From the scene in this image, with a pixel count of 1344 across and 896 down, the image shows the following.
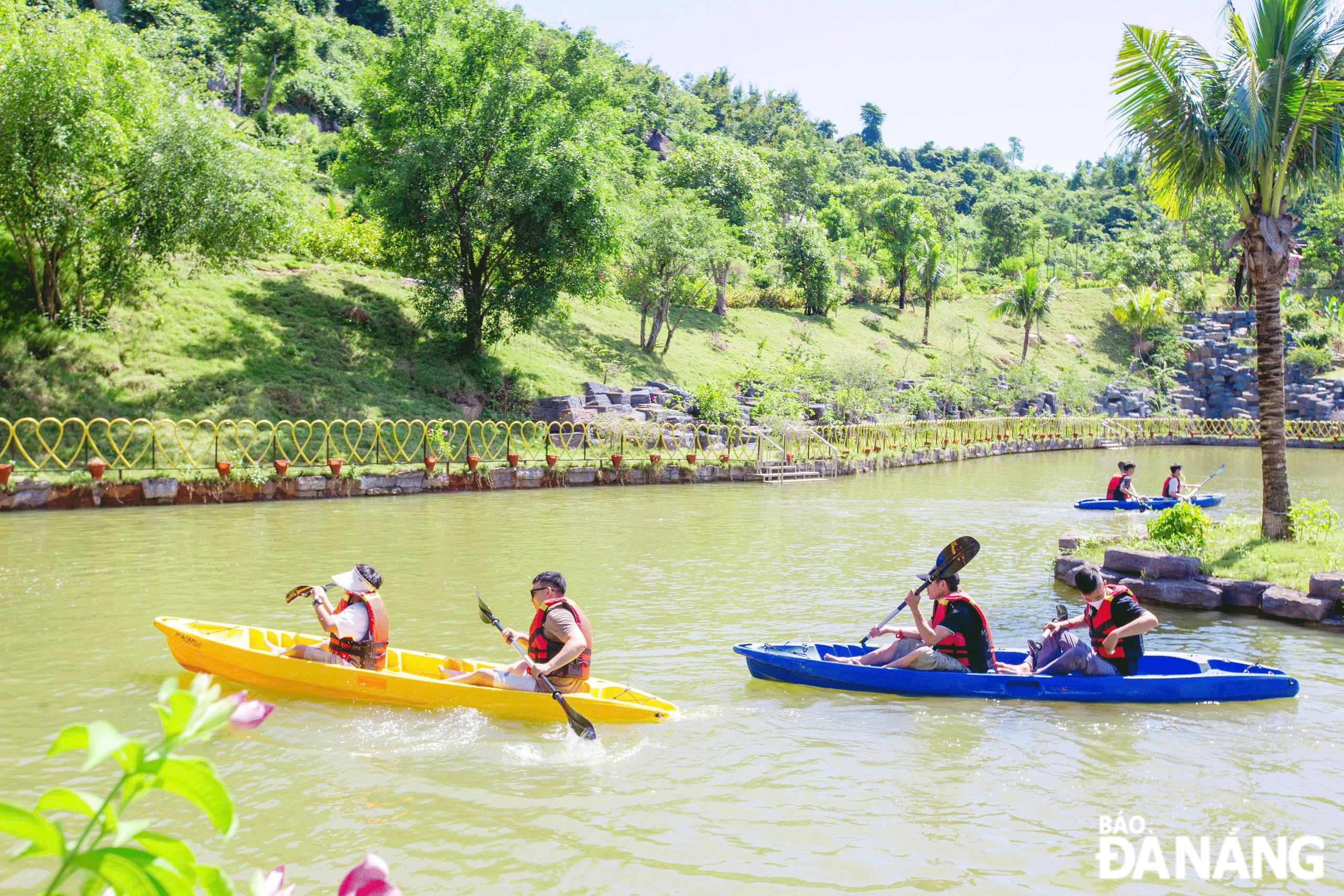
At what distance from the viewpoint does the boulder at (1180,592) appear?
1229cm

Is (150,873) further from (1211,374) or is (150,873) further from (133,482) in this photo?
(1211,374)

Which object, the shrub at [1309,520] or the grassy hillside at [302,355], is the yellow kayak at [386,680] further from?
the grassy hillside at [302,355]

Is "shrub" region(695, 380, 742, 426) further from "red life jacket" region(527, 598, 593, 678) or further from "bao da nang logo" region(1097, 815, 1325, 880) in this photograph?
"bao da nang logo" region(1097, 815, 1325, 880)

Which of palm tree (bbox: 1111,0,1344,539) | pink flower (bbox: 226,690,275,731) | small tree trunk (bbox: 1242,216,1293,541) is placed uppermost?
palm tree (bbox: 1111,0,1344,539)

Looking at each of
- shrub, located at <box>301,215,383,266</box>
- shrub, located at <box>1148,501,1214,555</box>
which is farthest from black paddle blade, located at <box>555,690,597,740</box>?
shrub, located at <box>301,215,383,266</box>

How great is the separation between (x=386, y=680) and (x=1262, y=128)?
12258mm

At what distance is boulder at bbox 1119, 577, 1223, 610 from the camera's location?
12.3 m

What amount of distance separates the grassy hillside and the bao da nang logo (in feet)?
76.4

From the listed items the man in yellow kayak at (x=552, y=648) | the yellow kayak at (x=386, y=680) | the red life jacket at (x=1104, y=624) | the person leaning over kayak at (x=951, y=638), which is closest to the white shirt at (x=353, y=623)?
the yellow kayak at (x=386, y=680)

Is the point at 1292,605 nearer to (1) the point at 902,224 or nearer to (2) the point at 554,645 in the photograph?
(2) the point at 554,645

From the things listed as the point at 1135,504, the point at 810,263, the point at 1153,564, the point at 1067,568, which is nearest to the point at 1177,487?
the point at 1135,504

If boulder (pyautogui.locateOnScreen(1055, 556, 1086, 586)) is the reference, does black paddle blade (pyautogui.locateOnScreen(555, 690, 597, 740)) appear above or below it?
below

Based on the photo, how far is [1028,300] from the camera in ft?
169

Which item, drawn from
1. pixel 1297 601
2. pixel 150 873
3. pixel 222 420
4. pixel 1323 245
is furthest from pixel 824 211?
pixel 150 873
